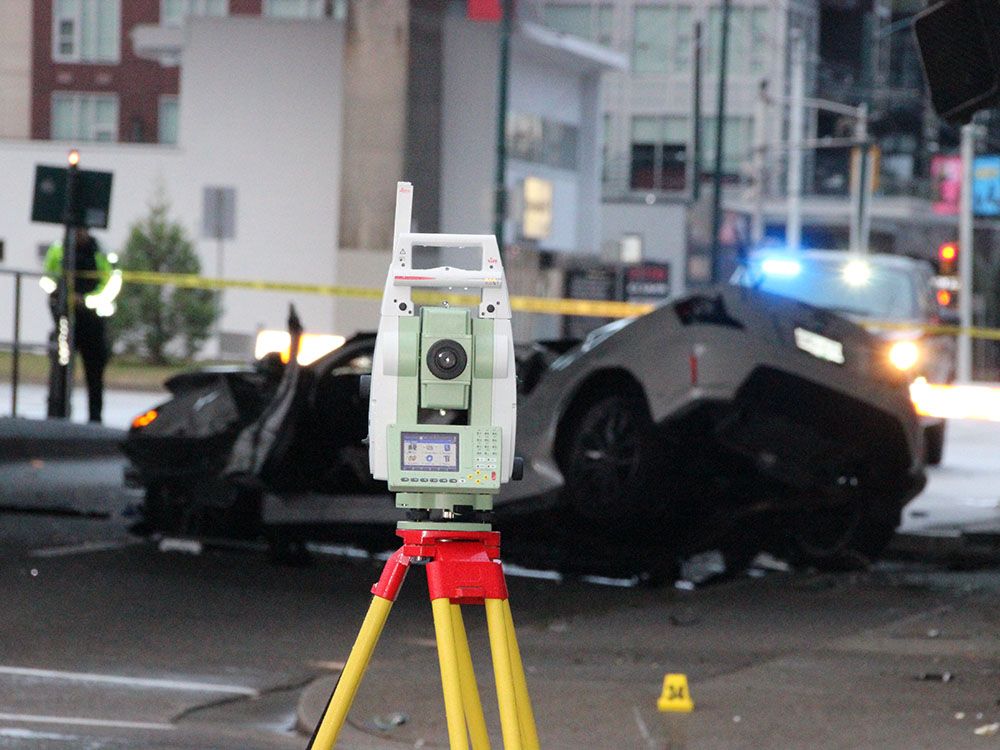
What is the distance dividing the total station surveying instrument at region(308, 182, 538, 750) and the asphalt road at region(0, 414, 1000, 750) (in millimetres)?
2218

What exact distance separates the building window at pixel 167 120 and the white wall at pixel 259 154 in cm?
72

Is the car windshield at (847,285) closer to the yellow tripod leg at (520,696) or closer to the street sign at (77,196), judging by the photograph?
the street sign at (77,196)

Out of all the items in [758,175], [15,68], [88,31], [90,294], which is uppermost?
[88,31]

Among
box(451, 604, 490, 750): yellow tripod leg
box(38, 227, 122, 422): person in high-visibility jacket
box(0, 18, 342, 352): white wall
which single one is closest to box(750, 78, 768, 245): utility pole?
box(0, 18, 342, 352): white wall

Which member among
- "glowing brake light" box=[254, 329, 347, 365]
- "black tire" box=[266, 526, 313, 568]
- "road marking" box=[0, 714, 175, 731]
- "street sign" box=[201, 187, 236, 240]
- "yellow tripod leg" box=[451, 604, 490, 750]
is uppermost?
"street sign" box=[201, 187, 236, 240]

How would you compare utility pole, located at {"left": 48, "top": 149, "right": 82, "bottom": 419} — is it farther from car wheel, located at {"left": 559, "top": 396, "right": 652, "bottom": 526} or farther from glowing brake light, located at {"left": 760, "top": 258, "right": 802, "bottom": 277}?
car wheel, located at {"left": 559, "top": 396, "right": 652, "bottom": 526}

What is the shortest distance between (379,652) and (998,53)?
12.5ft

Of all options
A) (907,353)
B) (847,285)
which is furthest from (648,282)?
(907,353)

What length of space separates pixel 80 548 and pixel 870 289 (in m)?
8.89

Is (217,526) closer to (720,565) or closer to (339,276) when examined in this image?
(720,565)

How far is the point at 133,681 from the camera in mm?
7930

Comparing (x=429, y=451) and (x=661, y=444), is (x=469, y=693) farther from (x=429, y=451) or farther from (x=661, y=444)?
(x=661, y=444)

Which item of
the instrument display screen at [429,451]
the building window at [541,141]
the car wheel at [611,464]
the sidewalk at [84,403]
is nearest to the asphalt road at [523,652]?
the car wheel at [611,464]

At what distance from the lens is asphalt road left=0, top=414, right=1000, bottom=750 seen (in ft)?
22.4
